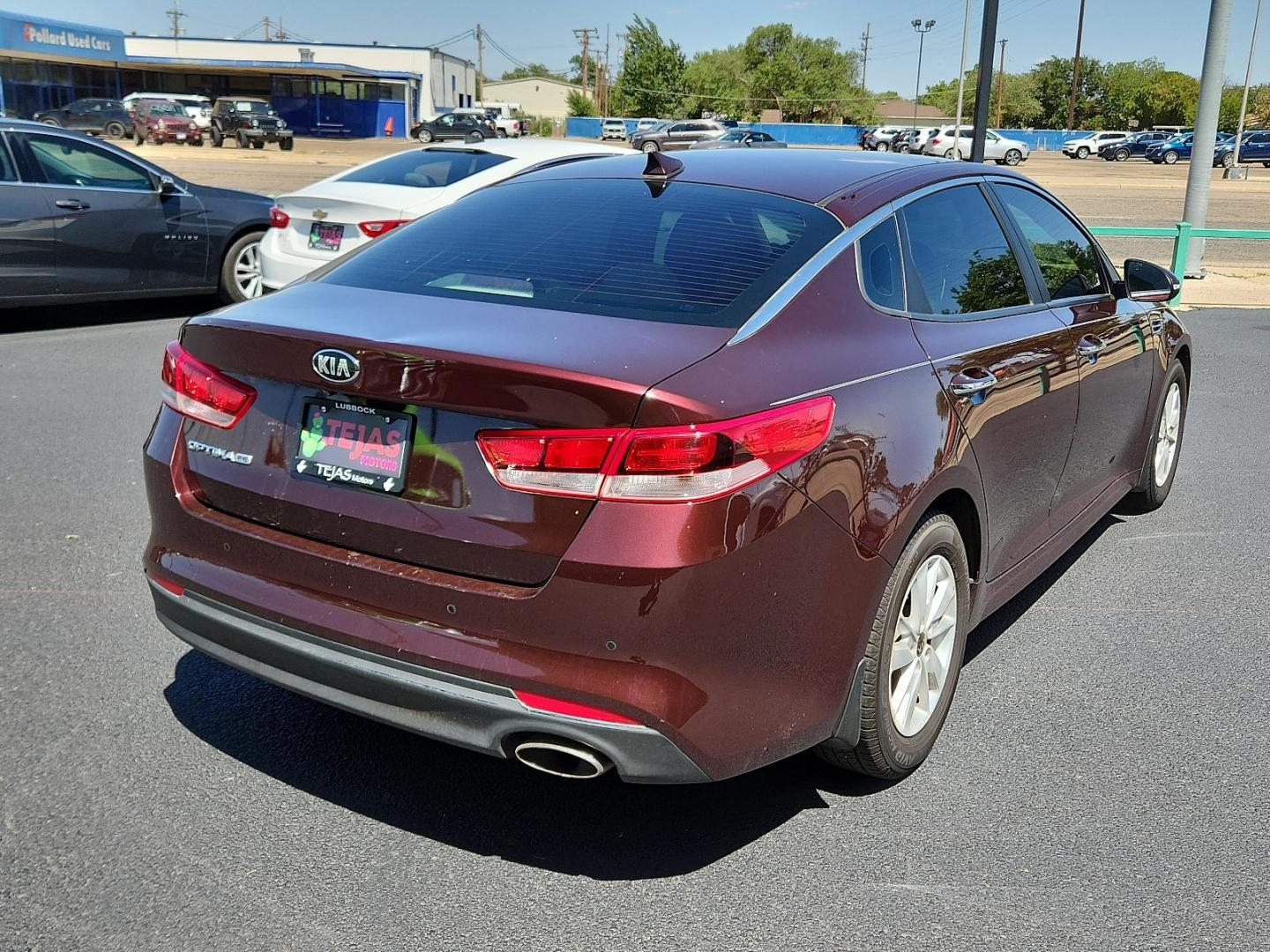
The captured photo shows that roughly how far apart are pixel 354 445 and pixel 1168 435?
4436 millimetres

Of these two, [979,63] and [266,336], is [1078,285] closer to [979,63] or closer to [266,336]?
[266,336]

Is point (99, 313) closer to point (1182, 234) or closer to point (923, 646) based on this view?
point (923, 646)

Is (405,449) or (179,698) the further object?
(179,698)

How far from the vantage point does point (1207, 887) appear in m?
2.93

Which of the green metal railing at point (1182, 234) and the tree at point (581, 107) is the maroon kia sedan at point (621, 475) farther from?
the tree at point (581, 107)

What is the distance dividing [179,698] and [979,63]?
1427 cm

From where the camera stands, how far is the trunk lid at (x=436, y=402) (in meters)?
2.61

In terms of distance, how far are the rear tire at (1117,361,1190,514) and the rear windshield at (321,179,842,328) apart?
9.44ft

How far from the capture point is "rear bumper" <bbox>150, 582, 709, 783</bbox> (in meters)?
2.62

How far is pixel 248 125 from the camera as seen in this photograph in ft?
171

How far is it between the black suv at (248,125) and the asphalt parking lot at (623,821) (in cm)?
5165

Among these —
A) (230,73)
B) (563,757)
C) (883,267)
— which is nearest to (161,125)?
(230,73)

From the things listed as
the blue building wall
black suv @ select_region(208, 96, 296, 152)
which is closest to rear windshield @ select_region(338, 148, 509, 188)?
black suv @ select_region(208, 96, 296, 152)

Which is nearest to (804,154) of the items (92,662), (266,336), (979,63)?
(266,336)
